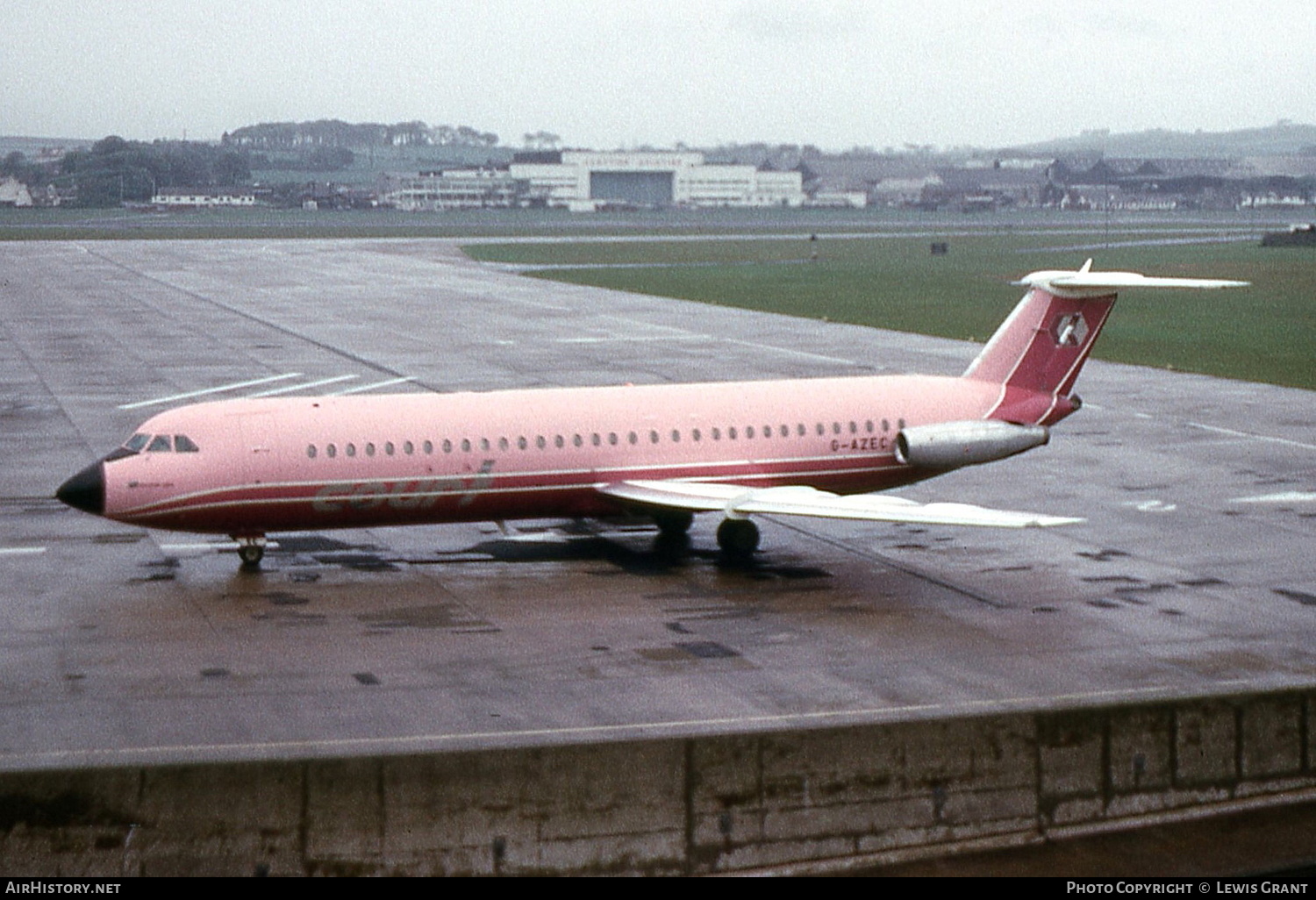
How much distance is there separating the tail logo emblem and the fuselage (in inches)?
66.0

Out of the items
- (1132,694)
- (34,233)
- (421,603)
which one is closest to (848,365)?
(421,603)

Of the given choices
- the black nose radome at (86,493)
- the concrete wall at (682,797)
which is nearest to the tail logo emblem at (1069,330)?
the concrete wall at (682,797)

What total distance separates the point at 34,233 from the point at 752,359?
4835 inches

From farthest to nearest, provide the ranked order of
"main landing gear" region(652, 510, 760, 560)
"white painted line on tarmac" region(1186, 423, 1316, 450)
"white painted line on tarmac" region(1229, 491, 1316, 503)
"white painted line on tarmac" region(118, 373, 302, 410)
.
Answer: "white painted line on tarmac" region(118, 373, 302, 410), "white painted line on tarmac" region(1186, 423, 1316, 450), "white painted line on tarmac" region(1229, 491, 1316, 503), "main landing gear" region(652, 510, 760, 560)

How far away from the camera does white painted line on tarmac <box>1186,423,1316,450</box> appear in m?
42.8

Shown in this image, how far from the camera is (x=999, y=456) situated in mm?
33031

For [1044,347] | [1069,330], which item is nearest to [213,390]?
[1044,347]

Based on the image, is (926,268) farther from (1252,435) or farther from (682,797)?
(682,797)

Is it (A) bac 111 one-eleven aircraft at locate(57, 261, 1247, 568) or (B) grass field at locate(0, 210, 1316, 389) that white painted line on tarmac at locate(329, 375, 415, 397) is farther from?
(B) grass field at locate(0, 210, 1316, 389)

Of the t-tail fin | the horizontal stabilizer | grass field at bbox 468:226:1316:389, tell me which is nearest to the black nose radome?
the t-tail fin

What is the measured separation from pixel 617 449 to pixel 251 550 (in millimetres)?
6931

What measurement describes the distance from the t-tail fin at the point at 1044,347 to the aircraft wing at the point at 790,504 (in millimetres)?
4233

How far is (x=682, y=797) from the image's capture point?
61.9 ft

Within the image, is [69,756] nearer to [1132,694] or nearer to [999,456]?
[1132,694]
